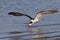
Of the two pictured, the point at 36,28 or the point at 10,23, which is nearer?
the point at 36,28

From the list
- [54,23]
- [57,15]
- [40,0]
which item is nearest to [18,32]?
[54,23]

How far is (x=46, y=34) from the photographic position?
41.6 feet

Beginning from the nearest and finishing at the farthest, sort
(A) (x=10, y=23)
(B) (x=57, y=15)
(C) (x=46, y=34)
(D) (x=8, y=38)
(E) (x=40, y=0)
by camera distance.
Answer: (D) (x=8, y=38) → (C) (x=46, y=34) → (A) (x=10, y=23) → (B) (x=57, y=15) → (E) (x=40, y=0)

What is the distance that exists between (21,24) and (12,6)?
209 inches

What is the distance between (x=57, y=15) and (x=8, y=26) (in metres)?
3.77

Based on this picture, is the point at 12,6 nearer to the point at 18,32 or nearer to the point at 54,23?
the point at 54,23

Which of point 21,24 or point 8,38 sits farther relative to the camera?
point 21,24

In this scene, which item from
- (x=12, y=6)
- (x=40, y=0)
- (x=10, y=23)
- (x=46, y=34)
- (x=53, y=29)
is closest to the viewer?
(x=46, y=34)

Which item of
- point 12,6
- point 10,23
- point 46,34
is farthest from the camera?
point 12,6

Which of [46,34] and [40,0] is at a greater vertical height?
[40,0]

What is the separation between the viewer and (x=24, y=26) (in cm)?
1417

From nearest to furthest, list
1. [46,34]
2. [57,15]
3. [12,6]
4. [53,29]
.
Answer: [46,34]
[53,29]
[57,15]
[12,6]

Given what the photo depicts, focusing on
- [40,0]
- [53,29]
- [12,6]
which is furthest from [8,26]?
[40,0]

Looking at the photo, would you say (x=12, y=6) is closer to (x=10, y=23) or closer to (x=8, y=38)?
(x=10, y=23)
